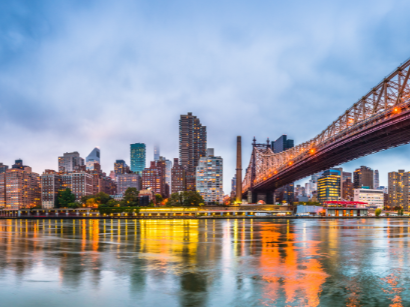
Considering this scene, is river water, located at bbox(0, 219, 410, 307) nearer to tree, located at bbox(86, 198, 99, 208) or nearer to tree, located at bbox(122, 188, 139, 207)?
tree, located at bbox(122, 188, 139, 207)

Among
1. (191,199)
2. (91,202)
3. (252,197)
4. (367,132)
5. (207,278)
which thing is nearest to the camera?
(207,278)

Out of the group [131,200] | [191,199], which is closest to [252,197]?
[191,199]

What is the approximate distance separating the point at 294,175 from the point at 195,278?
95376 mm

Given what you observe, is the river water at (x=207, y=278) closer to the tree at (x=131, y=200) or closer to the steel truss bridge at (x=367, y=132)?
the steel truss bridge at (x=367, y=132)

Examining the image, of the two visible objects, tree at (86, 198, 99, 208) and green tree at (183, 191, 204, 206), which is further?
tree at (86, 198, 99, 208)

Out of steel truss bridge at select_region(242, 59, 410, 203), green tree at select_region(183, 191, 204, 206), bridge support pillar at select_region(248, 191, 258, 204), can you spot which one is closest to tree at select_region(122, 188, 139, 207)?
green tree at select_region(183, 191, 204, 206)

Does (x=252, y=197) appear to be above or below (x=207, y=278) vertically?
below

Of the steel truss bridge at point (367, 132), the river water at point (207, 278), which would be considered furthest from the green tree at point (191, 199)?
Answer: the river water at point (207, 278)

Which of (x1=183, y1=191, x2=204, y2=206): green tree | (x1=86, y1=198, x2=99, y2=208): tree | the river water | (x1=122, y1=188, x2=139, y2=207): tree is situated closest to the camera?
the river water

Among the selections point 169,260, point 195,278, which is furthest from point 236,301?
point 169,260

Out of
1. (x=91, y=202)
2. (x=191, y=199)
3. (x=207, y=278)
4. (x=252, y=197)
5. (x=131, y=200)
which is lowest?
(x=91, y=202)

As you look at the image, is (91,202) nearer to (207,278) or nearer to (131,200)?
(131,200)

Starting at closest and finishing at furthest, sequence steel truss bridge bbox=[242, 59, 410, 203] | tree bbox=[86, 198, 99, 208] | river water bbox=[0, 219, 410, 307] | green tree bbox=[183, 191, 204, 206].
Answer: river water bbox=[0, 219, 410, 307] < steel truss bridge bbox=[242, 59, 410, 203] < green tree bbox=[183, 191, 204, 206] < tree bbox=[86, 198, 99, 208]

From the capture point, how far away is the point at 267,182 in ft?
387
